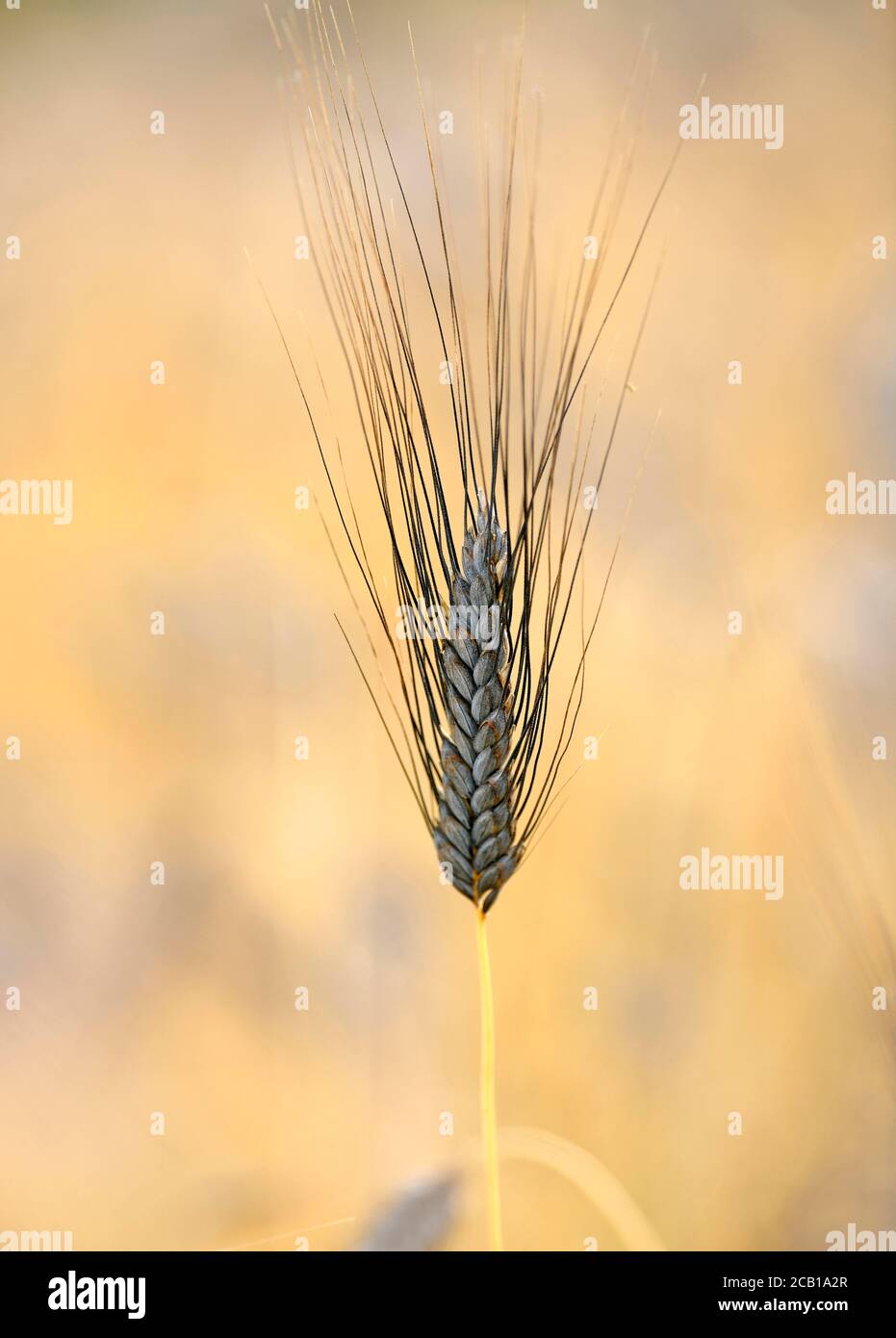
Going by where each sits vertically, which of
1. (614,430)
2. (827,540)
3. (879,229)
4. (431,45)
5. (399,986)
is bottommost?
(399,986)

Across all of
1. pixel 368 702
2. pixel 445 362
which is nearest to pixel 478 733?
pixel 368 702

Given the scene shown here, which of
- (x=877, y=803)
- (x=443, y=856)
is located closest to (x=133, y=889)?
(x=443, y=856)

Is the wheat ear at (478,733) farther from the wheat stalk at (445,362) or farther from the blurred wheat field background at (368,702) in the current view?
the blurred wheat field background at (368,702)

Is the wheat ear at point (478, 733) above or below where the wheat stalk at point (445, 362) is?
below

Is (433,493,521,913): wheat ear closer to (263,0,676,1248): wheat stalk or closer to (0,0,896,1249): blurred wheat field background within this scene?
(263,0,676,1248): wheat stalk

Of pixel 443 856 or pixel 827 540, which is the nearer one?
pixel 443 856

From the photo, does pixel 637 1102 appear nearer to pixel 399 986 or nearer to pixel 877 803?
pixel 399 986

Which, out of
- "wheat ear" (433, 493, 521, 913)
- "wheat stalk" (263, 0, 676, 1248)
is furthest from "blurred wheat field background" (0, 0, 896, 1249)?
"wheat ear" (433, 493, 521, 913)

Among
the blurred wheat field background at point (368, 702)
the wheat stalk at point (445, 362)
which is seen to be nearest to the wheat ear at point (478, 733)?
the wheat stalk at point (445, 362)

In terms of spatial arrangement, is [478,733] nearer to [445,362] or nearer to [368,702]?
[368,702]
